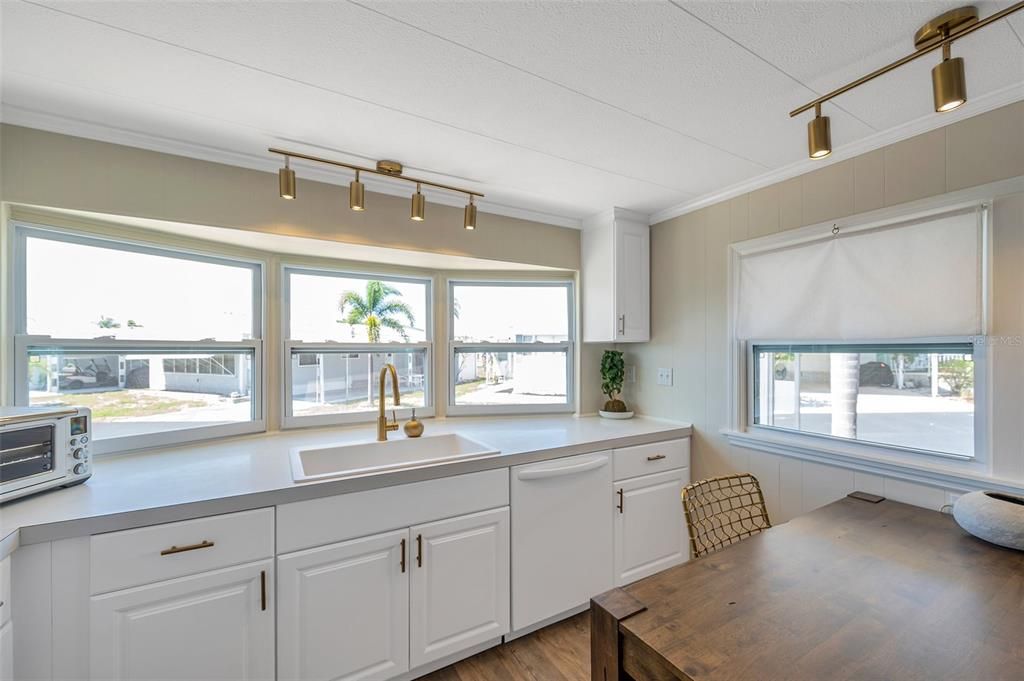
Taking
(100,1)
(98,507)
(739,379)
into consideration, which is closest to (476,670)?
(98,507)

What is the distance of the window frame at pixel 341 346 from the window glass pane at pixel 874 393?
1970 millimetres

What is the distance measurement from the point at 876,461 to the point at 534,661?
1717 mm

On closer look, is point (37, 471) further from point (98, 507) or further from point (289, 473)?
point (289, 473)

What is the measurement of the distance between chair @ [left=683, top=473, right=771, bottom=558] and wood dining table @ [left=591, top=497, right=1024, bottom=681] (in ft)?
0.75

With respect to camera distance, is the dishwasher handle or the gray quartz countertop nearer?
the gray quartz countertop

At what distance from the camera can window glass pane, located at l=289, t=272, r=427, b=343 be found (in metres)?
2.46

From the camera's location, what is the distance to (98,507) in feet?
4.13

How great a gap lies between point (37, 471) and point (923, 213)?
3.27m

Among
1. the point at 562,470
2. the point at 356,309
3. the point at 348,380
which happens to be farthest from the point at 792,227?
the point at 348,380

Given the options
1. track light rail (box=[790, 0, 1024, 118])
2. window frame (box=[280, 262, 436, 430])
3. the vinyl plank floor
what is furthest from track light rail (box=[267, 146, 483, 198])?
the vinyl plank floor

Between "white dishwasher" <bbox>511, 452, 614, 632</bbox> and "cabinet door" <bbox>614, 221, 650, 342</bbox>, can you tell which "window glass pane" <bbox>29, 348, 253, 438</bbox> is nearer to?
"white dishwasher" <bbox>511, 452, 614, 632</bbox>

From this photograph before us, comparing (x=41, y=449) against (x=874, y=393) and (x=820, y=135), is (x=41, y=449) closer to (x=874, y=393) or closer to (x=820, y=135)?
(x=820, y=135)

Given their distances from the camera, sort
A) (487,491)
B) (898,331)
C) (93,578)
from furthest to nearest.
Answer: (487,491), (898,331), (93,578)

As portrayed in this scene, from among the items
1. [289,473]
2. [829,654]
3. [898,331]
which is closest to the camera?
[829,654]
